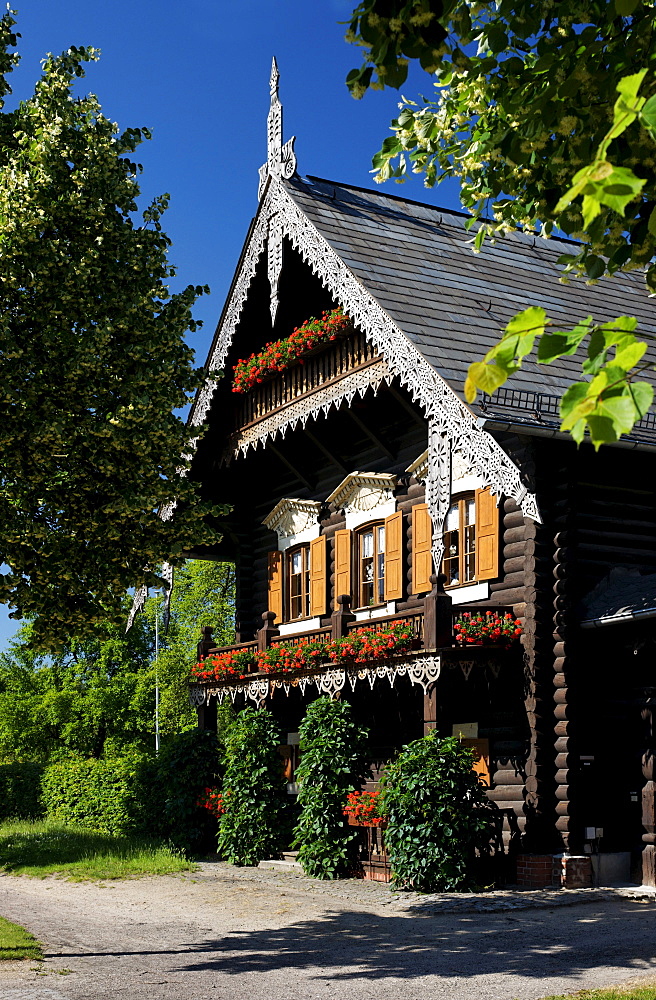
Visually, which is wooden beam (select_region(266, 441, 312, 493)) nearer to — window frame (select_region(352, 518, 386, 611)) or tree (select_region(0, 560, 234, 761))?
window frame (select_region(352, 518, 386, 611))

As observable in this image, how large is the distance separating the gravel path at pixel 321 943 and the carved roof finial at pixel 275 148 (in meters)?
12.6

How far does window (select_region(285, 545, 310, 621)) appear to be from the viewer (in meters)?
23.1

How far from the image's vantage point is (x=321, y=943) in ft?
39.3

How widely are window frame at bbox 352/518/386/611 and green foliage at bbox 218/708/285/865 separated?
2912 mm

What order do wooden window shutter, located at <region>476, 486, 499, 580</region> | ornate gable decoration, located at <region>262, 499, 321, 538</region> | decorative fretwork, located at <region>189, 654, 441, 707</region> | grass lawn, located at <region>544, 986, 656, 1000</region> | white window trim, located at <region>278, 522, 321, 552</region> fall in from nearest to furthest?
grass lawn, located at <region>544, 986, 656, 1000</region>, decorative fretwork, located at <region>189, 654, 441, 707</region>, wooden window shutter, located at <region>476, 486, 499, 580</region>, white window trim, located at <region>278, 522, 321, 552</region>, ornate gable decoration, located at <region>262, 499, 321, 538</region>

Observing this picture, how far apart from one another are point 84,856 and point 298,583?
6.84m

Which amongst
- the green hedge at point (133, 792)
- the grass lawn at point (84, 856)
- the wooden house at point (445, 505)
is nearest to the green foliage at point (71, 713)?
the green hedge at point (133, 792)

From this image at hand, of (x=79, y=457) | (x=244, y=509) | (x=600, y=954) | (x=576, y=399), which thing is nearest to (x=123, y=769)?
(x=244, y=509)

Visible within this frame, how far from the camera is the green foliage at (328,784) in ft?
58.3

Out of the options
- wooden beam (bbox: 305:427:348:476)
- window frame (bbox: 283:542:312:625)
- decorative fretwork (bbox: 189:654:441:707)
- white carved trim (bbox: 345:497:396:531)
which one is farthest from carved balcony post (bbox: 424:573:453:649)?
window frame (bbox: 283:542:312:625)

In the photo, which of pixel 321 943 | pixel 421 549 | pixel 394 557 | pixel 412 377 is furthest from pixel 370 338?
pixel 321 943

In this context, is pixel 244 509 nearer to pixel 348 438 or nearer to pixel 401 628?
pixel 348 438

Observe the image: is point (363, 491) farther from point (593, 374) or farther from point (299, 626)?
point (593, 374)

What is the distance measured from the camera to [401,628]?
17172 millimetres
